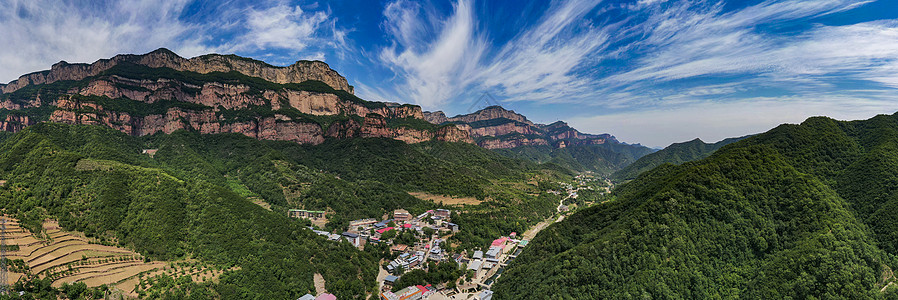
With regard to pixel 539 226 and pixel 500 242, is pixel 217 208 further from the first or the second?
pixel 539 226

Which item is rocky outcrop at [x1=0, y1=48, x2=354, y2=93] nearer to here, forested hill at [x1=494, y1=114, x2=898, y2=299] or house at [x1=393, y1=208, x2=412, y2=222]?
house at [x1=393, y1=208, x2=412, y2=222]

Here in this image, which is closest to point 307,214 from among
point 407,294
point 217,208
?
point 217,208

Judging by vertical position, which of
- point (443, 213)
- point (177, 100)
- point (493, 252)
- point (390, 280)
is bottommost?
point (390, 280)

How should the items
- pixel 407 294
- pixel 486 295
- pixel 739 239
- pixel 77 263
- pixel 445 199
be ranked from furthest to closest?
pixel 445 199 < pixel 486 295 < pixel 407 294 < pixel 739 239 < pixel 77 263

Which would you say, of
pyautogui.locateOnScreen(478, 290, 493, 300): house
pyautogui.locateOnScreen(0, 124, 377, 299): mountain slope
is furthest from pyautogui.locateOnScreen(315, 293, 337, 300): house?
pyautogui.locateOnScreen(478, 290, 493, 300): house

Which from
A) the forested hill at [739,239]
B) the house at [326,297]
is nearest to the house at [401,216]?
the forested hill at [739,239]
